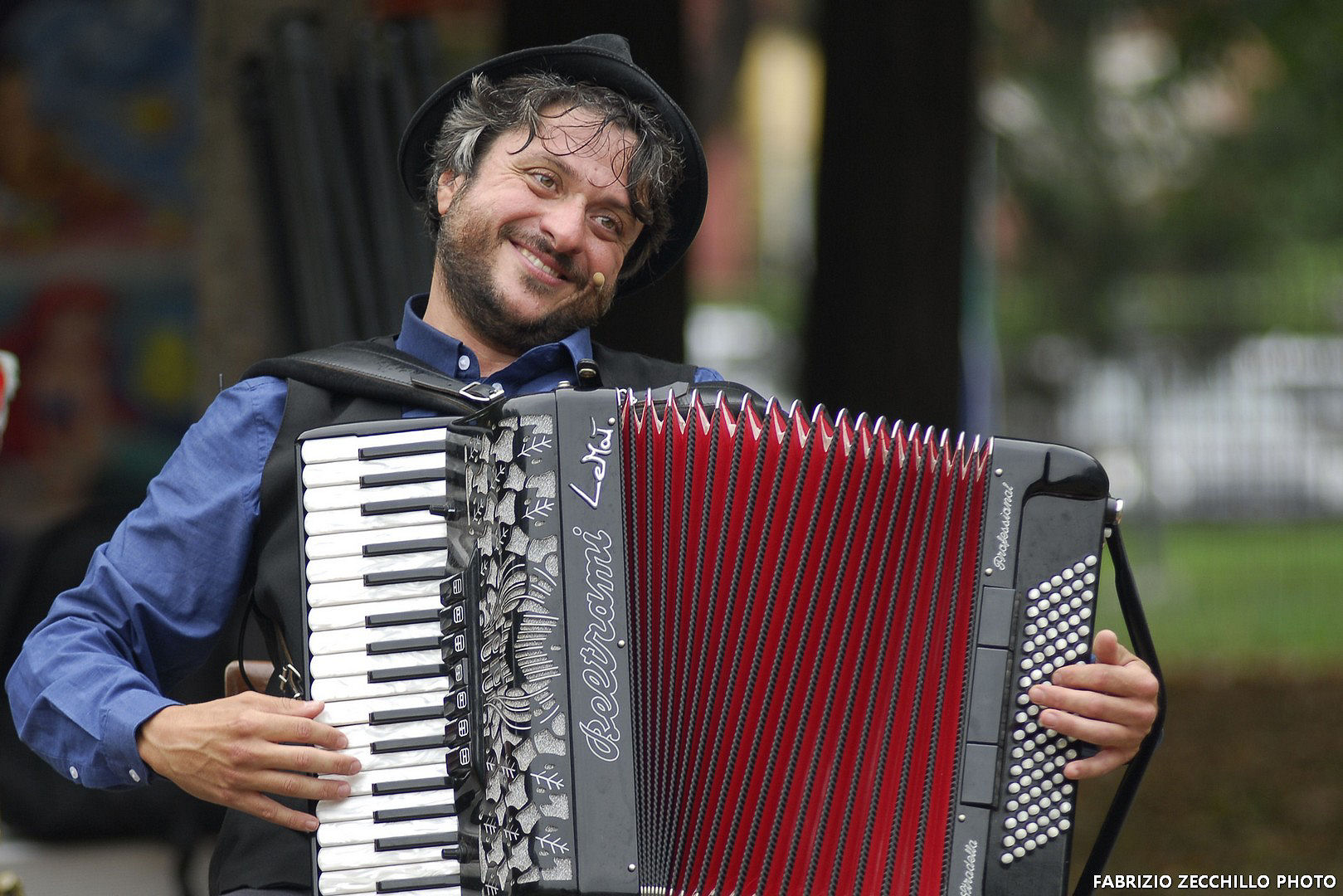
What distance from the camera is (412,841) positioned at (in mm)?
1953

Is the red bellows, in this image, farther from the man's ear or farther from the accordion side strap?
the man's ear

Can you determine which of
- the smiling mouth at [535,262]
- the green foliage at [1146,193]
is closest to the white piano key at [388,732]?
the smiling mouth at [535,262]

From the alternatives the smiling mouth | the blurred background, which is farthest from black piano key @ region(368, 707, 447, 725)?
the blurred background

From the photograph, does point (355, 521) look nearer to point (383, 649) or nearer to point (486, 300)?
point (383, 649)

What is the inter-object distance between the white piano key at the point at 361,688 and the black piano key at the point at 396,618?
0.24ft

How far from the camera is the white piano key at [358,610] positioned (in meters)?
1.98

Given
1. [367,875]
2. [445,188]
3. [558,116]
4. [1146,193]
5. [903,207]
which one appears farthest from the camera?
[1146,193]

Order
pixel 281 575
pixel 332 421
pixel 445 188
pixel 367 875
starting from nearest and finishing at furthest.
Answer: pixel 367 875 → pixel 281 575 → pixel 332 421 → pixel 445 188

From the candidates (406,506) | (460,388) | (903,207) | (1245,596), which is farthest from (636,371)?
(1245,596)

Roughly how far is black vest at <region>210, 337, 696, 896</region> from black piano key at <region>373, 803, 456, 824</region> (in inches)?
6.3

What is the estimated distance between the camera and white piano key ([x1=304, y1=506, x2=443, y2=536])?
6.55 feet

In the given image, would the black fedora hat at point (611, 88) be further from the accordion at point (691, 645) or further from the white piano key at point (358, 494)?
the white piano key at point (358, 494)

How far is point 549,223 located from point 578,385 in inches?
17.0

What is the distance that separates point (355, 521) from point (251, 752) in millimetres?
335
